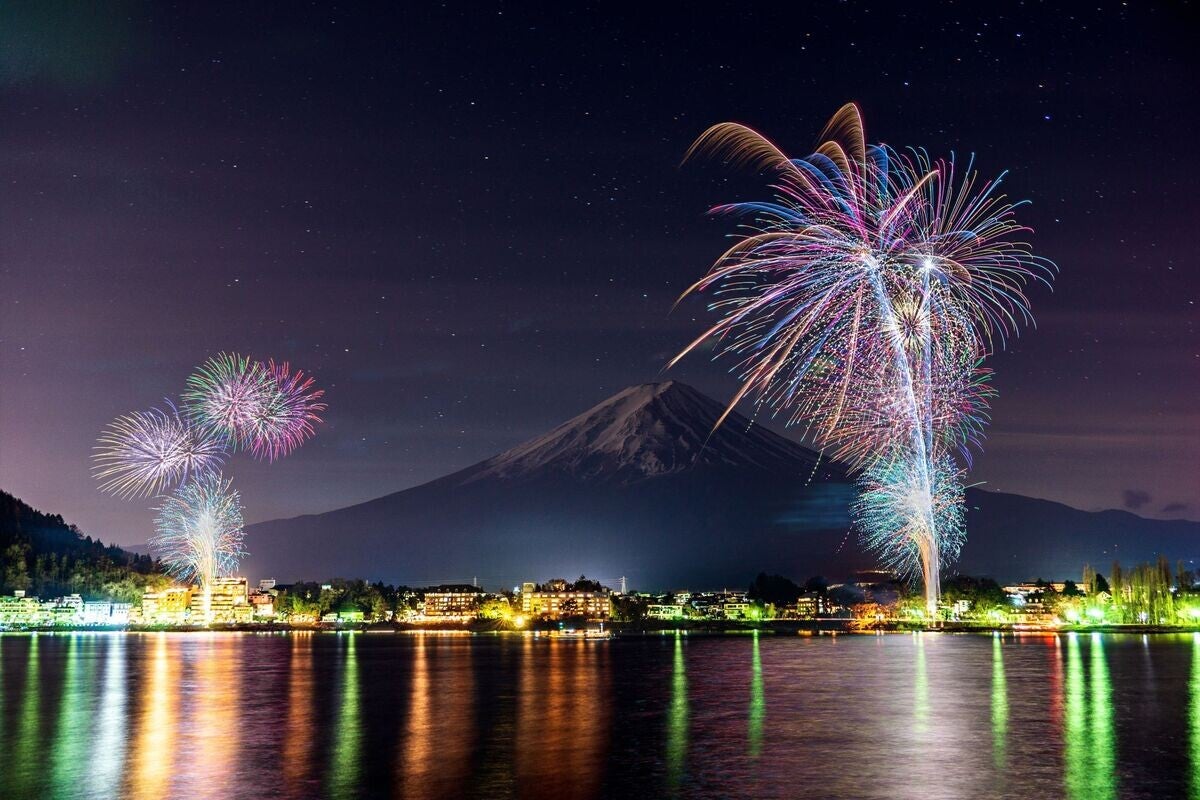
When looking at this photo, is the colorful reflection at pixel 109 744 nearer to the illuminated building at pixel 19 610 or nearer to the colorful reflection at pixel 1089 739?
the colorful reflection at pixel 1089 739

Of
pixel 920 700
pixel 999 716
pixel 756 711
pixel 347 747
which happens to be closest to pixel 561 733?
pixel 347 747

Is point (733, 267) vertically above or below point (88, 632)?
above

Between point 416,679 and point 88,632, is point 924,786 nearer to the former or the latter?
point 416,679

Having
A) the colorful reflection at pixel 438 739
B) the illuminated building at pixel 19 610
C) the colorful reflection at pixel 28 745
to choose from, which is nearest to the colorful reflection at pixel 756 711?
the colorful reflection at pixel 438 739

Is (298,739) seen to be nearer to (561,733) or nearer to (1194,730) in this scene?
(561,733)

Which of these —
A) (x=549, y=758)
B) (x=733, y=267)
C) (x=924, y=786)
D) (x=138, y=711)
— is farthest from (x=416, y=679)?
(x=924, y=786)

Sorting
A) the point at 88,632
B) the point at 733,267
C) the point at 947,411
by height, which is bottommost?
the point at 88,632
